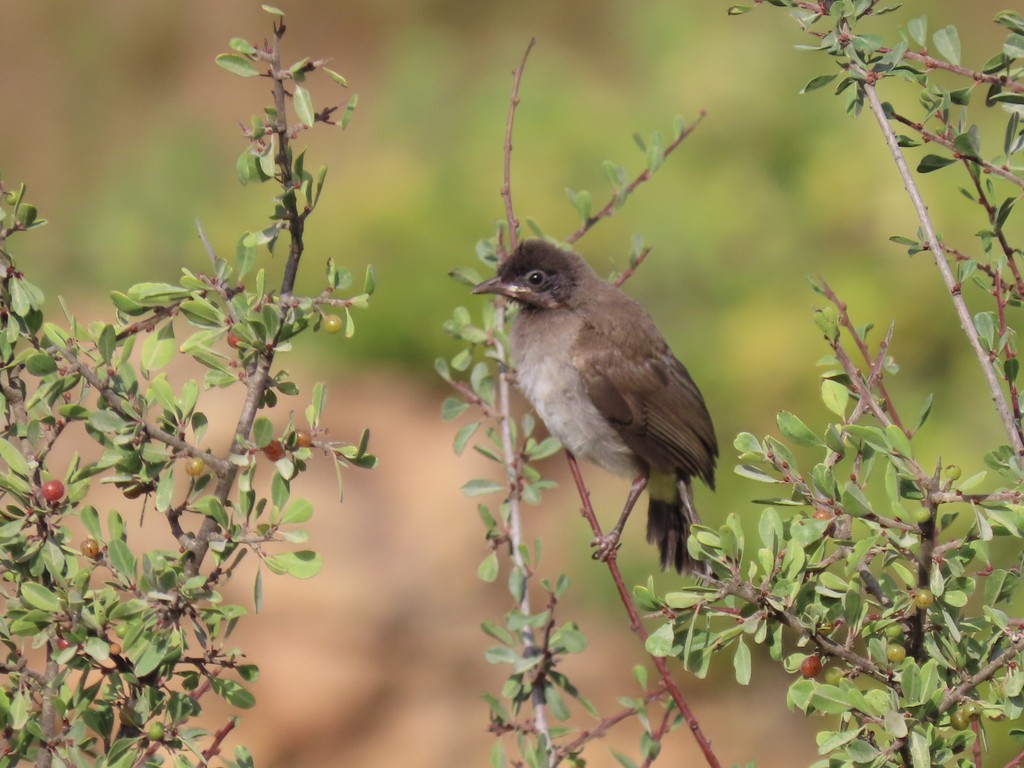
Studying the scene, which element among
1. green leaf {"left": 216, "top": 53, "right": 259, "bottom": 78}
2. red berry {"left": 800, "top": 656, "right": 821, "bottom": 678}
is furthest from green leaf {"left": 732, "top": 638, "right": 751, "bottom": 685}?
green leaf {"left": 216, "top": 53, "right": 259, "bottom": 78}

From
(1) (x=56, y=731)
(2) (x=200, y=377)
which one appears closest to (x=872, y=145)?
(2) (x=200, y=377)

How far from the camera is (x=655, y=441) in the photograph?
12.1 feet

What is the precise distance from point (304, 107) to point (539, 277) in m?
2.05

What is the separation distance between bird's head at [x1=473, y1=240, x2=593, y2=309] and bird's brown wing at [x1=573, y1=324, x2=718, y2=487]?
0.15m

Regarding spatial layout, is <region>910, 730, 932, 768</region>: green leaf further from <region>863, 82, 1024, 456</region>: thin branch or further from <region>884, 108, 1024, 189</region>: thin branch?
<region>884, 108, 1024, 189</region>: thin branch

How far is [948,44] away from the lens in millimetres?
1768

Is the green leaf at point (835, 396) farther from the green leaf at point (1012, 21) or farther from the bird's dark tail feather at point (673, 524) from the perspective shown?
the bird's dark tail feather at point (673, 524)

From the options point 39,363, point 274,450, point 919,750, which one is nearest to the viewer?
point 919,750

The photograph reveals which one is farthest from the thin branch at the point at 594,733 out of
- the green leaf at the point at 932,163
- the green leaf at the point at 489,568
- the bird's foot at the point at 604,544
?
the green leaf at the point at 932,163

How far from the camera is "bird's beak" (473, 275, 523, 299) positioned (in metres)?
3.41

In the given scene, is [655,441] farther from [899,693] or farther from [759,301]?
[899,693]

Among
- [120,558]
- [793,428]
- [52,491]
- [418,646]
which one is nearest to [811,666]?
[793,428]

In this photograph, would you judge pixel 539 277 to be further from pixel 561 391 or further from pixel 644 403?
pixel 644 403

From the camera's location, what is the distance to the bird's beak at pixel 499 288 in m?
3.41
